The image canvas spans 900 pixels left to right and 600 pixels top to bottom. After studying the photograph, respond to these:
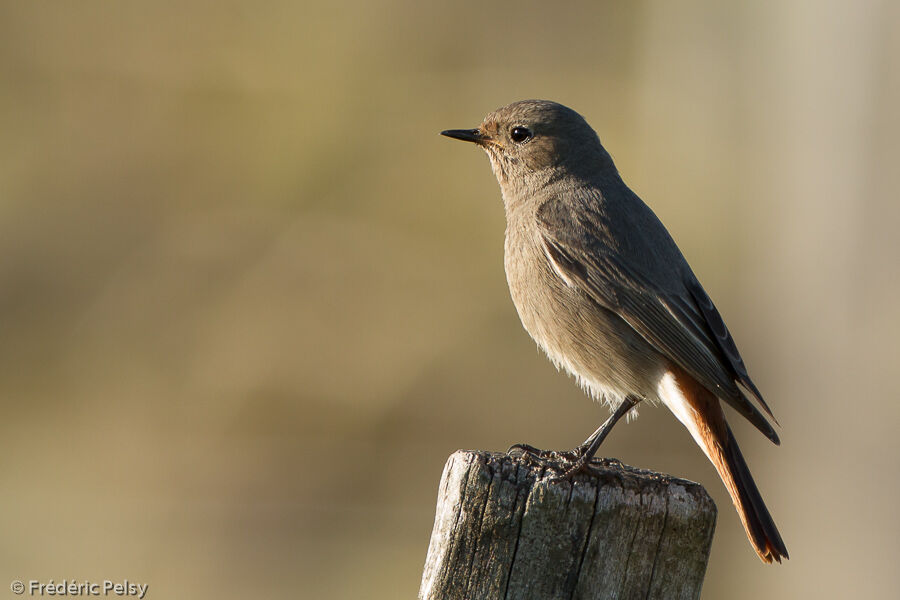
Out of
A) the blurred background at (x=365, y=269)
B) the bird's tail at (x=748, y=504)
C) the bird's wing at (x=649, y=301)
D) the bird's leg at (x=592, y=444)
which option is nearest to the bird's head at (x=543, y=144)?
the bird's wing at (x=649, y=301)

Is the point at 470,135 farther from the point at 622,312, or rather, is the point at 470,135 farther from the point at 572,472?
the point at 572,472

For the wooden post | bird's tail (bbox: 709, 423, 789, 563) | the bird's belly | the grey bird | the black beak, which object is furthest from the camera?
the black beak

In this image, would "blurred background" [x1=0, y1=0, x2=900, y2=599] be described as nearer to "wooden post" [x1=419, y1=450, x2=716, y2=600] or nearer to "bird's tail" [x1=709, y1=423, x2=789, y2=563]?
"bird's tail" [x1=709, y1=423, x2=789, y2=563]

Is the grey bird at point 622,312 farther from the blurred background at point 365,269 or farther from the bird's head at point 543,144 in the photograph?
the blurred background at point 365,269

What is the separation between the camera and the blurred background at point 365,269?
318 inches

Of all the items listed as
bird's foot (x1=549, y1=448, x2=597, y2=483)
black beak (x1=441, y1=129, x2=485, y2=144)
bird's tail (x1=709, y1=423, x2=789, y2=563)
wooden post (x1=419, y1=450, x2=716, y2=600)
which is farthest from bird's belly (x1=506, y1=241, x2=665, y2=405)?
wooden post (x1=419, y1=450, x2=716, y2=600)

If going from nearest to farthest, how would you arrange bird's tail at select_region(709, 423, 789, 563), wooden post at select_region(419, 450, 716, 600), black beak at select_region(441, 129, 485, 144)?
wooden post at select_region(419, 450, 716, 600), bird's tail at select_region(709, 423, 789, 563), black beak at select_region(441, 129, 485, 144)

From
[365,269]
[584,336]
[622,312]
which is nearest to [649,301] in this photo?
[622,312]

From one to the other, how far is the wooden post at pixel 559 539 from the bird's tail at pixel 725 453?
0.89 metres

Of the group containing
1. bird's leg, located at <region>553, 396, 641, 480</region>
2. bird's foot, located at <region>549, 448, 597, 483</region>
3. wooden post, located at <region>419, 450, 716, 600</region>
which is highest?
bird's leg, located at <region>553, 396, 641, 480</region>

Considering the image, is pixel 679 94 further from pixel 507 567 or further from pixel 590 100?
pixel 507 567

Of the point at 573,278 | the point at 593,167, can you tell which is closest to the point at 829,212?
the point at 593,167

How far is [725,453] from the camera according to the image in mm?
4199

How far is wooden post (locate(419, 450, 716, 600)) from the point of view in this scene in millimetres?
2930
